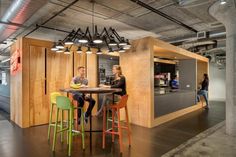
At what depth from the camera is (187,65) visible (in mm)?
7945

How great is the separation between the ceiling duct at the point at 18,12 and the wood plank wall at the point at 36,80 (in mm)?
486

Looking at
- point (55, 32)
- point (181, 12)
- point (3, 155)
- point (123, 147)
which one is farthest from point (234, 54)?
point (55, 32)

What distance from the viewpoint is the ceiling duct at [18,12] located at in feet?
10.7

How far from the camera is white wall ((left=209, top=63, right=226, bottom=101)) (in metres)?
12.6

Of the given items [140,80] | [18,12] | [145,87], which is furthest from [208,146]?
[18,12]

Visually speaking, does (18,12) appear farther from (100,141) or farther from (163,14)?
(163,14)

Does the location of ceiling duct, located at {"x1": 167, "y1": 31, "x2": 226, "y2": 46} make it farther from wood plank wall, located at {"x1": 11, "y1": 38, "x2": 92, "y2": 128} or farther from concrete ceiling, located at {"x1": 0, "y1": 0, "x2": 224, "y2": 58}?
wood plank wall, located at {"x1": 11, "y1": 38, "x2": 92, "y2": 128}

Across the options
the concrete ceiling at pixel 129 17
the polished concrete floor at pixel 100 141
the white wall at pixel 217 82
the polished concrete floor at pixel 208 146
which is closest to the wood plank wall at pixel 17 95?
the polished concrete floor at pixel 100 141

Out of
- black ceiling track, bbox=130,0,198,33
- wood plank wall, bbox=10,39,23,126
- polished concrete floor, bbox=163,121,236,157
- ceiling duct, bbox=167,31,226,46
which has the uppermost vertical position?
black ceiling track, bbox=130,0,198,33

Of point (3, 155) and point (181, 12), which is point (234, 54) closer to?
point (181, 12)

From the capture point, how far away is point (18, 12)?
3.65 m

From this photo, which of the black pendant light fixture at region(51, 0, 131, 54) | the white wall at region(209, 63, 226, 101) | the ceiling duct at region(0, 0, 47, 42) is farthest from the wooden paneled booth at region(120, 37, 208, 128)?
the white wall at region(209, 63, 226, 101)

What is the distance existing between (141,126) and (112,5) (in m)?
3.26

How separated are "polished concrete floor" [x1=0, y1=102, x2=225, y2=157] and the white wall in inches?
346
